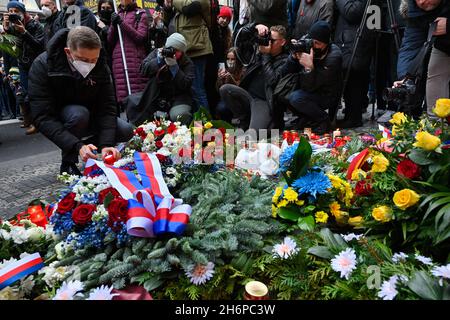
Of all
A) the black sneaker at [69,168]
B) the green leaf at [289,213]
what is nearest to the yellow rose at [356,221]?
the green leaf at [289,213]

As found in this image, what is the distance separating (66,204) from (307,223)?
1117 millimetres

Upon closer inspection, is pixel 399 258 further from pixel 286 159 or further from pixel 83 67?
pixel 83 67

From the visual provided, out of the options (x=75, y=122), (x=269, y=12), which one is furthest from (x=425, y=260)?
(x=269, y=12)

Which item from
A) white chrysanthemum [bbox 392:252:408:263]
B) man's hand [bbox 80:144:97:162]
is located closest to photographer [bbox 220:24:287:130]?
man's hand [bbox 80:144:97:162]

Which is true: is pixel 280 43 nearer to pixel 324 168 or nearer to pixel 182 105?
pixel 182 105

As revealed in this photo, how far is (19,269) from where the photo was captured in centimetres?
166

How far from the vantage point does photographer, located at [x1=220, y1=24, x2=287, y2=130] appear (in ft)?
15.8

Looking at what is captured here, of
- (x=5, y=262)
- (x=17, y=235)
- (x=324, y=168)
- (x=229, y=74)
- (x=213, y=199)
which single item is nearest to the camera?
(x=5, y=262)

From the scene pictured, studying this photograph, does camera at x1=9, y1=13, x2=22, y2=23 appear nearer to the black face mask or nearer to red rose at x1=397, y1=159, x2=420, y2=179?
the black face mask

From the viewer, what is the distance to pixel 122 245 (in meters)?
1.76

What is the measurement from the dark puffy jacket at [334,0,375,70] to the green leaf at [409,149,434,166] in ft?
11.8

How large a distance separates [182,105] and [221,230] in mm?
2956

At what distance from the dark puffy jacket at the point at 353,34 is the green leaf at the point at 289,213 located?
356cm

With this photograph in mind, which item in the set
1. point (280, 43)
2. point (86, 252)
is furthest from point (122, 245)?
point (280, 43)
